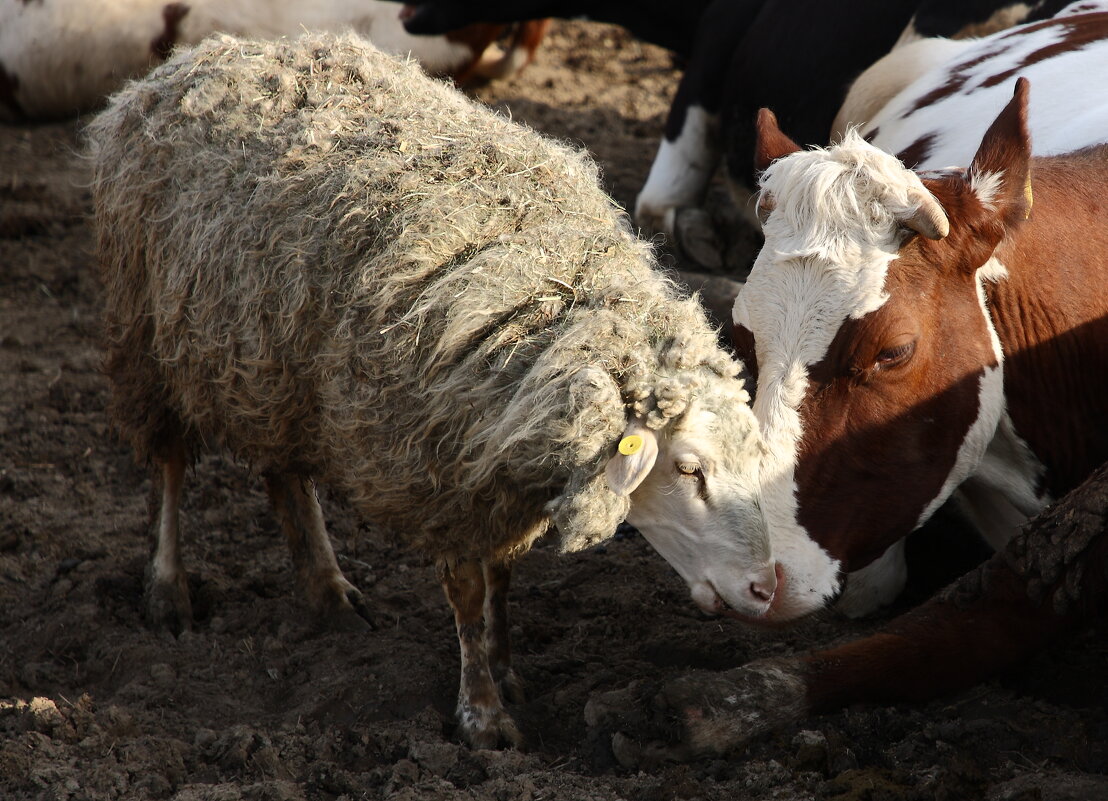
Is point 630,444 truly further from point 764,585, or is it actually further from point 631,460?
point 764,585

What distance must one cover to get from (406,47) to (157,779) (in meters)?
6.63

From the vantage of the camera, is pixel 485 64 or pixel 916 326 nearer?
pixel 916 326

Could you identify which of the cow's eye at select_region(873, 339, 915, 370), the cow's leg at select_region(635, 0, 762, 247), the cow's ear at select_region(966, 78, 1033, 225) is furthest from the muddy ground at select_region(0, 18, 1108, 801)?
the cow's leg at select_region(635, 0, 762, 247)

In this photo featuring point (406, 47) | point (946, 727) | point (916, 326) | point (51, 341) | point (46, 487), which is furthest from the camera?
point (406, 47)

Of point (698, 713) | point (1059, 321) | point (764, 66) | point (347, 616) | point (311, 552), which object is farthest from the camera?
point (764, 66)

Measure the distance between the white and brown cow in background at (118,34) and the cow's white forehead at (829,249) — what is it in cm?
580

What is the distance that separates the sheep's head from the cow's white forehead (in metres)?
0.30

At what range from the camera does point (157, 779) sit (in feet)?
10.1

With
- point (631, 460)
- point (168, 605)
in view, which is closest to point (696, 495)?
point (631, 460)

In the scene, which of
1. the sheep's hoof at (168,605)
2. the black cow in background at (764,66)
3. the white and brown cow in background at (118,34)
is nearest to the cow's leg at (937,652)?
the sheep's hoof at (168,605)

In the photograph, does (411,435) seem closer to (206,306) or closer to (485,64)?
(206,306)

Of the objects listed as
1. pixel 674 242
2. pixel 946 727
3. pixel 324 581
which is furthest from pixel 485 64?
pixel 946 727

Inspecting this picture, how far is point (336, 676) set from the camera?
12.1 feet

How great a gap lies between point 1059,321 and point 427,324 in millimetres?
1813
